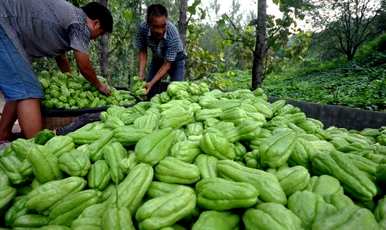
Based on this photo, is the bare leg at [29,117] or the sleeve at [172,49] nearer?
the bare leg at [29,117]

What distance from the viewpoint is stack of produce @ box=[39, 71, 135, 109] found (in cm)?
509

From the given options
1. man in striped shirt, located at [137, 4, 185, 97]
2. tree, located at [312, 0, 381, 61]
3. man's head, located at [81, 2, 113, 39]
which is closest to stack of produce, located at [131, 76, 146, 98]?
man in striped shirt, located at [137, 4, 185, 97]

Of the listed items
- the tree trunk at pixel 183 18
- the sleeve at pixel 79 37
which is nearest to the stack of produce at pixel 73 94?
the sleeve at pixel 79 37

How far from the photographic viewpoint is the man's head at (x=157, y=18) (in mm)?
5902

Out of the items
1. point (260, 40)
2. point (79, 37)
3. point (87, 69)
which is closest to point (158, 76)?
point (87, 69)

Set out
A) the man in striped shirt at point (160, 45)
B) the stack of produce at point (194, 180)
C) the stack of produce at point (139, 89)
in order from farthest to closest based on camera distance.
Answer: the man in striped shirt at point (160, 45)
the stack of produce at point (139, 89)
the stack of produce at point (194, 180)

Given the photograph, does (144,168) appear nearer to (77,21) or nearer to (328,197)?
(328,197)

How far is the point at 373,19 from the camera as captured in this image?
2541 centimetres

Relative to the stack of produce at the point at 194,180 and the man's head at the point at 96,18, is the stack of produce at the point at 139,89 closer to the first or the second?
the man's head at the point at 96,18

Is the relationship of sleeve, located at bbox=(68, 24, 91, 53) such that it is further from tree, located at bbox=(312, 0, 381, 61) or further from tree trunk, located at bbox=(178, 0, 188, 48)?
tree, located at bbox=(312, 0, 381, 61)

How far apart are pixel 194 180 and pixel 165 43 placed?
4953 mm

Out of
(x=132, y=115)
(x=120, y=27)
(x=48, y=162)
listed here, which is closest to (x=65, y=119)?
(x=132, y=115)

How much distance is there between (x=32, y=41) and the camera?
4766 mm

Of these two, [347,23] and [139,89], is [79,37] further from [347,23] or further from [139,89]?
[347,23]
